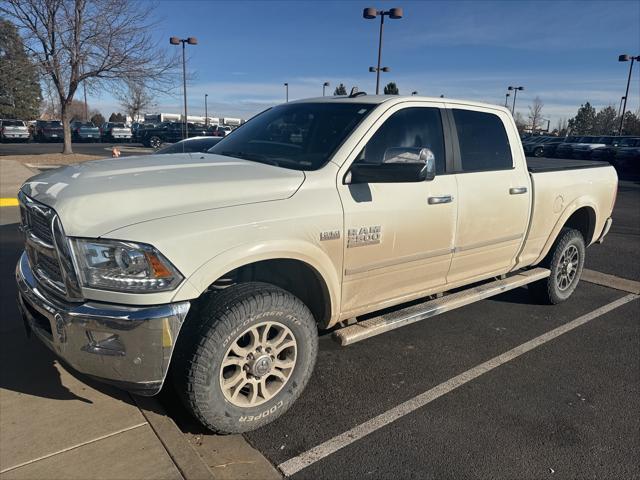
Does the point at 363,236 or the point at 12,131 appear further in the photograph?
the point at 12,131

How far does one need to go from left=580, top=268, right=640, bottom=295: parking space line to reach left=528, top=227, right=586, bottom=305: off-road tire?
1005 mm

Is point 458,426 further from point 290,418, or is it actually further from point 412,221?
point 412,221

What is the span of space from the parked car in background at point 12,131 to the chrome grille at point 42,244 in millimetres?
40804

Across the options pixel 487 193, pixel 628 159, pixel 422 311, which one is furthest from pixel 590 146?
pixel 422 311

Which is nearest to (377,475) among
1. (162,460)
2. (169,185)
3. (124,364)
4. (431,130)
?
(162,460)

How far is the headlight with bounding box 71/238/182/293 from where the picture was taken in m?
2.41

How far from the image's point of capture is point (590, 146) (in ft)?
89.2

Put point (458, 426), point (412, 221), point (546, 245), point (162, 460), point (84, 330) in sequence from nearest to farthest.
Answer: point (84, 330), point (162, 460), point (458, 426), point (412, 221), point (546, 245)

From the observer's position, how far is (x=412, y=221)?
346cm

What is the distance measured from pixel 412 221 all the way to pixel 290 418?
1.51 m

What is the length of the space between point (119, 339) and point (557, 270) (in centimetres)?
435

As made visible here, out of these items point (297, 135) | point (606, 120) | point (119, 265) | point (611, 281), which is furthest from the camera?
point (606, 120)

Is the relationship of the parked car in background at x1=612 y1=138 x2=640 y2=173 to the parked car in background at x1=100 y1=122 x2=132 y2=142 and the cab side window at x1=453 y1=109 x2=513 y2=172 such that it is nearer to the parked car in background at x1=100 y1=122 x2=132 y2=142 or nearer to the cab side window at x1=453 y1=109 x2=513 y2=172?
the cab side window at x1=453 y1=109 x2=513 y2=172

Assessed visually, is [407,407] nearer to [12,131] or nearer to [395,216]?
[395,216]
